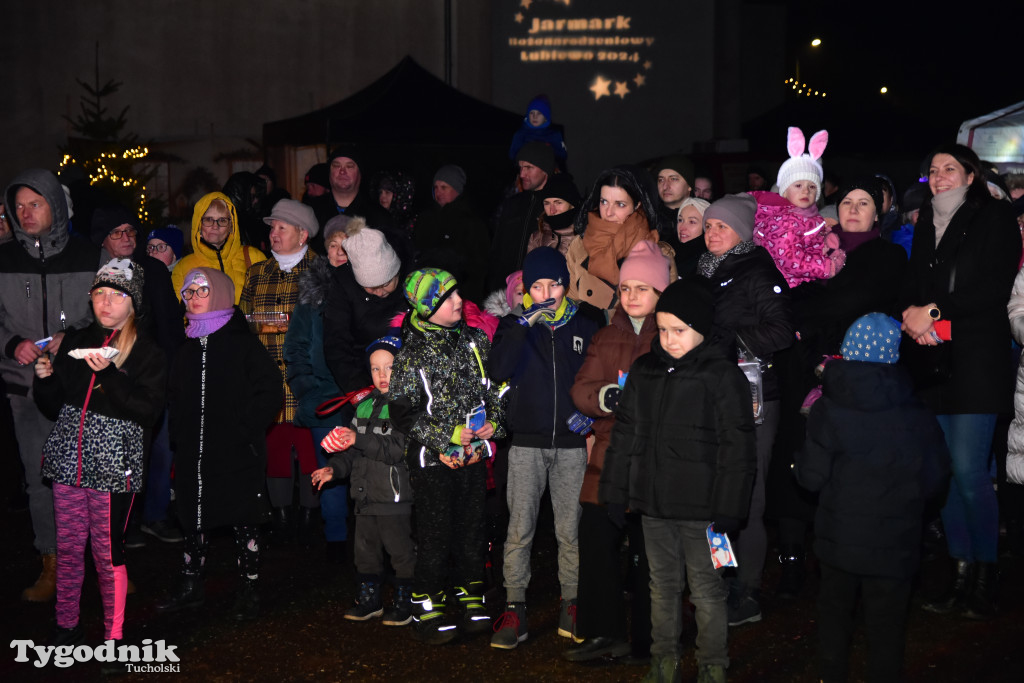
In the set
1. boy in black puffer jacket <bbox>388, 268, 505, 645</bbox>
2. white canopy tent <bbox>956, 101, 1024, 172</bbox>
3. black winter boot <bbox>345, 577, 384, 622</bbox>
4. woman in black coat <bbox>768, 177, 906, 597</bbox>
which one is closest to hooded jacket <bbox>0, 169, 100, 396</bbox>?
boy in black puffer jacket <bbox>388, 268, 505, 645</bbox>

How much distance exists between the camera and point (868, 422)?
4332mm

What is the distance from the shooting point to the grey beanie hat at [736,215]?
17.6 ft

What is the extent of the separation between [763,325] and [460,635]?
7.31 ft

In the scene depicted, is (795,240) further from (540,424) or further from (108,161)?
(108,161)

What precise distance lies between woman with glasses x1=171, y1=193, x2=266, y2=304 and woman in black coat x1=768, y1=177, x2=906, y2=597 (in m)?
3.66

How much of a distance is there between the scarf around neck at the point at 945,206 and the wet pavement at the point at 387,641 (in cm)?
207

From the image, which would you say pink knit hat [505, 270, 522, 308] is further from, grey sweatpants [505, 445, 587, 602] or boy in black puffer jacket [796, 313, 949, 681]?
boy in black puffer jacket [796, 313, 949, 681]

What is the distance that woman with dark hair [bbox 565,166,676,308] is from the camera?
586 cm

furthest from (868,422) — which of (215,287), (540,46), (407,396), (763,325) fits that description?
(540,46)

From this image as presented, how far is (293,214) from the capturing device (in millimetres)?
6641

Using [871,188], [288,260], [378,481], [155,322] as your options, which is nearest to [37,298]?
[155,322]

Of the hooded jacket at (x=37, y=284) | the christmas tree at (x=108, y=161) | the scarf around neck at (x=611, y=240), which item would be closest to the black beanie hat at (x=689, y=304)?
the scarf around neck at (x=611, y=240)

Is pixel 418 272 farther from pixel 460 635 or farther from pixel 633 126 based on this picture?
pixel 633 126

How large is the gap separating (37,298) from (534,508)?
10.3 feet
